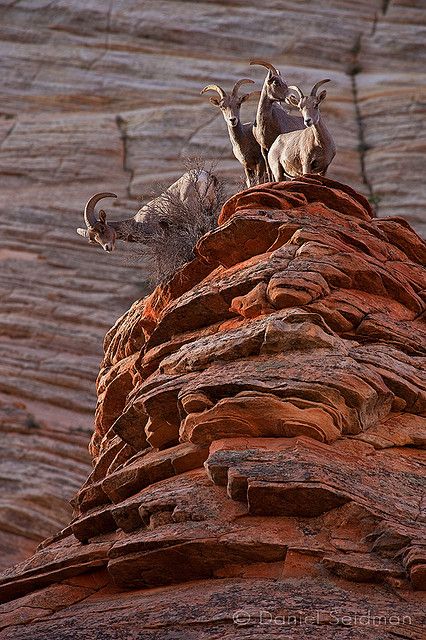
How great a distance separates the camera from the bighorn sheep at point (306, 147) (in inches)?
480

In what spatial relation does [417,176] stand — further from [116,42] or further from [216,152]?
[116,42]

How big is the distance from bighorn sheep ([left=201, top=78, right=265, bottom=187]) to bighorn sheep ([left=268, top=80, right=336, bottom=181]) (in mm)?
976

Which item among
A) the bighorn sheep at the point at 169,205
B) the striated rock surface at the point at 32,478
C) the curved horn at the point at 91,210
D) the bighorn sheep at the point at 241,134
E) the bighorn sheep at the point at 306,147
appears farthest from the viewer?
the striated rock surface at the point at 32,478

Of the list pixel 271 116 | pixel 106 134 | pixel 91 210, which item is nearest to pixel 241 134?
pixel 271 116

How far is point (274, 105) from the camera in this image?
44.3ft

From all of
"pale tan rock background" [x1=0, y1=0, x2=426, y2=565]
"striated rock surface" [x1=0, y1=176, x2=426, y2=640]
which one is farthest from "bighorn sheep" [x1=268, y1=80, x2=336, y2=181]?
"pale tan rock background" [x1=0, y1=0, x2=426, y2=565]

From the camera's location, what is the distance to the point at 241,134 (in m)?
13.8

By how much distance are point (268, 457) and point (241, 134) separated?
632 cm

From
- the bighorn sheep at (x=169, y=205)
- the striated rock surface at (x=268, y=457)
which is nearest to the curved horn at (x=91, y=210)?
the bighorn sheep at (x=169, y=205)

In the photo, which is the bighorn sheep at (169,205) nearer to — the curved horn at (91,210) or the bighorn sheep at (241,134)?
the curved horn at (91,210)

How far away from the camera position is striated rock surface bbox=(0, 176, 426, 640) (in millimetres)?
7363

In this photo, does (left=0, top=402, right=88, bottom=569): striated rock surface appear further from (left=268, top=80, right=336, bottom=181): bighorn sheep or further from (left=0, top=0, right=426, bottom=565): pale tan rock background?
(left=268, top=80, right=336, bottom=181): bighorn sheep

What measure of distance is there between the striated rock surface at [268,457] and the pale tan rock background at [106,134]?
11.5 metres

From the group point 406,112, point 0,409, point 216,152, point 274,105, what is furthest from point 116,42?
point 274,105
